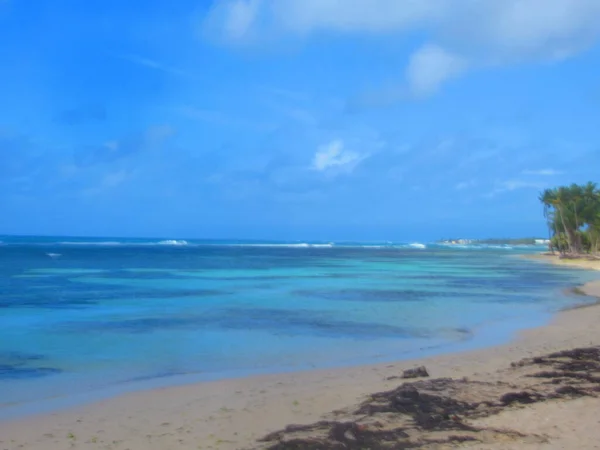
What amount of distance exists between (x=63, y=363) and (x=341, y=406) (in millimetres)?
6053

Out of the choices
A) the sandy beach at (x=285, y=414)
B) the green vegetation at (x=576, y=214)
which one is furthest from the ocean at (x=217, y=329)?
the green vegetation at (x=576, y=214)

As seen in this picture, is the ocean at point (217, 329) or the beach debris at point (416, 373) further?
the ocean at point (217, 329)

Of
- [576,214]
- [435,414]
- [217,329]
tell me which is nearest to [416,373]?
[435,414]

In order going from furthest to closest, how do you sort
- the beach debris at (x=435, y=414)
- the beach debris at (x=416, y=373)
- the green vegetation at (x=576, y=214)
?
the green vegetation at (x=576, y=214), the beach debris at (x=416, y=373), the beach debris at (x=435, y=414)

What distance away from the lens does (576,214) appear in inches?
2746

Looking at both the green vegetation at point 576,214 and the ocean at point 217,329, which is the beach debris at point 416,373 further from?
the green vegetation at point 576,214

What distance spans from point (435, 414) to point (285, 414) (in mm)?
1849

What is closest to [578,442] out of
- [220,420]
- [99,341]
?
[220,420]

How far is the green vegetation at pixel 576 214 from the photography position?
70188 mm

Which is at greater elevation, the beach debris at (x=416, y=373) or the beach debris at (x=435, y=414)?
the beach debris at (x=435, y=414)

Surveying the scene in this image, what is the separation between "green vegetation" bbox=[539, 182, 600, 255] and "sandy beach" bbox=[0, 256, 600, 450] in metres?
64.7

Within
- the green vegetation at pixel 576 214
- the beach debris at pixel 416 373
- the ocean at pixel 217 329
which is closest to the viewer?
the beach debris at pixel 416 373

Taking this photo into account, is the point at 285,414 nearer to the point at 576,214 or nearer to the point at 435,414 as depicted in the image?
the point at 435,414

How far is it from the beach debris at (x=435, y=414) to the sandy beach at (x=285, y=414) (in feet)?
0.09
